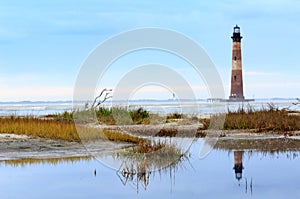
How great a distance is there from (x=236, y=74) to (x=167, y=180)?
52786 millimetres

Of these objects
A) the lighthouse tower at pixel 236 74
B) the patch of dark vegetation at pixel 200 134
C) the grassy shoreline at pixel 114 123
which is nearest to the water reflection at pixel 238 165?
the grassy shoreline at pixel 114 123

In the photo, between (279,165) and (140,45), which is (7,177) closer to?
(279,165)

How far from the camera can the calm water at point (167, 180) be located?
10.1 meters

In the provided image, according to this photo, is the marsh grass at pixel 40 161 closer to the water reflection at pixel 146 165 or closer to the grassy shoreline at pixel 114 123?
the water reflection at pixel 146 165

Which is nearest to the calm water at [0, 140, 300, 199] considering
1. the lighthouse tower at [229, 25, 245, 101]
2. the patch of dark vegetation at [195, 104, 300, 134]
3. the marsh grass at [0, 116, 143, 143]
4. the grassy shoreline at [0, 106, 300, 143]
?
the marsh grass at [0, 116, 143, 143]

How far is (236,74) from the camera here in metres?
63.3

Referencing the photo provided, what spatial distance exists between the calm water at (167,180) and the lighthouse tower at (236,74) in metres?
49.1

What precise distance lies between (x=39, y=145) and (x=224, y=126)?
9640 millimetres

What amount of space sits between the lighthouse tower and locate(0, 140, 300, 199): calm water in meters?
49.1

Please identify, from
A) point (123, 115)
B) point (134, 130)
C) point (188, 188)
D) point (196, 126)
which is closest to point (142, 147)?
point (188, 188)

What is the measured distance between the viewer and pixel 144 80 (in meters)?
20.1

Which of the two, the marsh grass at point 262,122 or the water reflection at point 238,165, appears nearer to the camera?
the water reflection at point 238,165

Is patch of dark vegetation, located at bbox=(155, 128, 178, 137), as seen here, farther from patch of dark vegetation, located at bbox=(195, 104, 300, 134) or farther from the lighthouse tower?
the lighthouse tower

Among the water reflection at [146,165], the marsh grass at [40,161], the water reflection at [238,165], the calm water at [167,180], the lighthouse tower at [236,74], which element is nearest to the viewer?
the calm water at [167,180]
